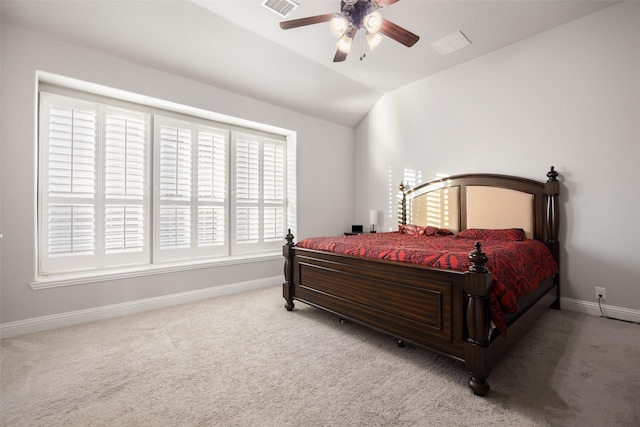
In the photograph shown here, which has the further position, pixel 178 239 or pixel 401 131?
pixel 401 131

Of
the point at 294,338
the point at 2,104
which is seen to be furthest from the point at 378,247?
the point at 2,104

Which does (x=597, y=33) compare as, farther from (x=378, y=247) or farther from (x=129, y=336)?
(x=129, y=336)

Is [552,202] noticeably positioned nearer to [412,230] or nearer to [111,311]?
[412,230]

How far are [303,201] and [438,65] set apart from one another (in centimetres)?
278

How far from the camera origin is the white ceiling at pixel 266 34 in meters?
2.65

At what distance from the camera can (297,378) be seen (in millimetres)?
1852

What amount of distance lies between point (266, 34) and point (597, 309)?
4647 millimetres

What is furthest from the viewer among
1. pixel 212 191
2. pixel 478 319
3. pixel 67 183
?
pixel 212 191

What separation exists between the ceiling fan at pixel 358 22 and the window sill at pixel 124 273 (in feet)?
9.19

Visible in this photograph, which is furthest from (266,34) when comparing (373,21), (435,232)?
(435,232)

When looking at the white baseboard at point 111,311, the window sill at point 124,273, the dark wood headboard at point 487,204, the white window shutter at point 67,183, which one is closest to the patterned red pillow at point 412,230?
the dark wood headboard at point 487,204

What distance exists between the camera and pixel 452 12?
2969 millimetres

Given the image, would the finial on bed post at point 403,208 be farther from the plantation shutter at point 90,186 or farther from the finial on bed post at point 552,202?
the plantation shutter at point 90,186

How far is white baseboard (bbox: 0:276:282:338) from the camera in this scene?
8.35 feet
